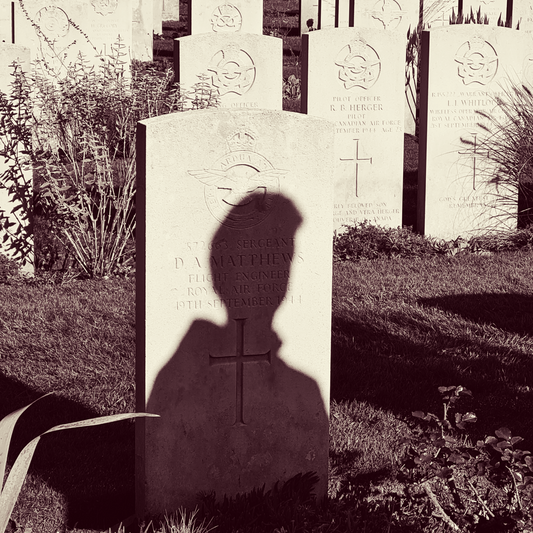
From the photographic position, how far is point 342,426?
180 inches

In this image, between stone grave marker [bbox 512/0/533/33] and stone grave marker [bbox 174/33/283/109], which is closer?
stone grave marker [bbox 174/33/283/109]

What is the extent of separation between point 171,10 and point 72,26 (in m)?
13.4

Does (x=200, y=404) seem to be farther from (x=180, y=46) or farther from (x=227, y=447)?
(x=180, y=46)

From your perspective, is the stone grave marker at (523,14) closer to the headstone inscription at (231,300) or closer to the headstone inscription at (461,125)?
the headstone inscription at (461,125)

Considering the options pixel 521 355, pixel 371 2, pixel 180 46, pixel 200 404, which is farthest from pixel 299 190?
pixel 371 2

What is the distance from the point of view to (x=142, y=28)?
60.8 feet

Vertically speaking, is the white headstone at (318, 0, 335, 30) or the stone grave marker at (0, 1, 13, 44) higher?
the white headstone at (318, 0, 335, 30)

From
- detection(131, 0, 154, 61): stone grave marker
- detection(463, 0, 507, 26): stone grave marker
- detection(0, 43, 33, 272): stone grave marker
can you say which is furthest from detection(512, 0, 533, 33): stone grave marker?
detection(0, 43, 33, 272): stone grave marker

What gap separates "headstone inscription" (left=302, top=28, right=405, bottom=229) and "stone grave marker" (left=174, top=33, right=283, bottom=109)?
379 mm

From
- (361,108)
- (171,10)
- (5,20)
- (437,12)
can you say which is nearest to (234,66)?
(361,108)

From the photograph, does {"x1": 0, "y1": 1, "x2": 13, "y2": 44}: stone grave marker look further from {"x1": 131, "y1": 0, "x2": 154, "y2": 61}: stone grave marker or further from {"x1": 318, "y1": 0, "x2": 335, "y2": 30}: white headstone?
{"x1": 318, "y1": 0, "x2": 335, "y2": 30}: white headstone

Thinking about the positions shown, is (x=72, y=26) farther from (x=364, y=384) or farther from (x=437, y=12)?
(x=364, y=384)

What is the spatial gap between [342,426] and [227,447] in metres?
0.91

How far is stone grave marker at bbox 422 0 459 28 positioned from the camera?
49.8 ft
